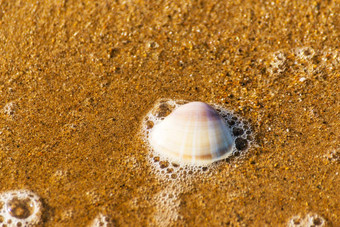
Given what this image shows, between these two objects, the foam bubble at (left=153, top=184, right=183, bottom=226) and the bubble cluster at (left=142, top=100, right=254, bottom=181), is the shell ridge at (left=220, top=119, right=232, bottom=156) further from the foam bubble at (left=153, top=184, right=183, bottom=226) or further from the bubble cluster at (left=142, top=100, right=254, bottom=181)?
the foam bubble at (left=153, top=184, right=183, bottom=226)

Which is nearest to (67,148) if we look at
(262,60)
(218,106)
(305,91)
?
(218,106)

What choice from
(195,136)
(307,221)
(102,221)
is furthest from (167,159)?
(307,221)

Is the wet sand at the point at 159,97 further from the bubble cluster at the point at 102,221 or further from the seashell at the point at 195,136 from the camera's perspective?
the seashell at the point at 195,136

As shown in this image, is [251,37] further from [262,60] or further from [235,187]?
[235,187]

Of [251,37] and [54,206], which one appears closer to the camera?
[54,206]

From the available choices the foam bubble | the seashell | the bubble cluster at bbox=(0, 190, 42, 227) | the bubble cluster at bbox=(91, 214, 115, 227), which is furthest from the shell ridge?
the bubble cluster at bbox=(0, 190, 42, 227)

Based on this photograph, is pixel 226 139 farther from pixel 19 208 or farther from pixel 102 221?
pixel 19 208
